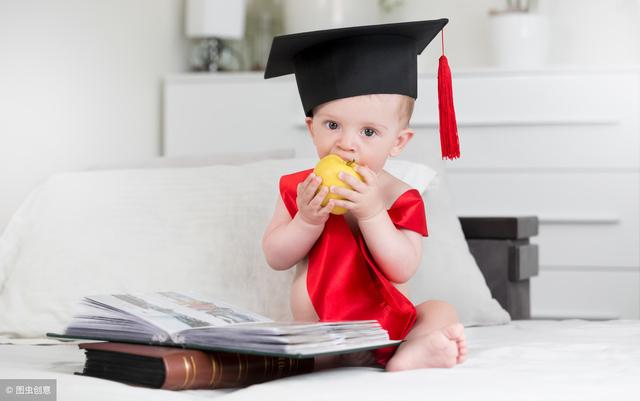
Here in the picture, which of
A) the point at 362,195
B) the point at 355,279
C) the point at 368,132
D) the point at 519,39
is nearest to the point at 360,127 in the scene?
the point at 368,132

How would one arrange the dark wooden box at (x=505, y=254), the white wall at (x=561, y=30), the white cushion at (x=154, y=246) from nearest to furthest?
the white cushion at (x=154, y=246), the dark wooden box at (x=505, y=254), the white wall at (x=561, y=30)

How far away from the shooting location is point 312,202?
4.20 ft

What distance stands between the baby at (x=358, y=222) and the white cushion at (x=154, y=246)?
0.91 ft

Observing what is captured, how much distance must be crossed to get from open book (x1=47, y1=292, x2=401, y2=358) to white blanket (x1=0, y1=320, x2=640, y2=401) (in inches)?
1.8

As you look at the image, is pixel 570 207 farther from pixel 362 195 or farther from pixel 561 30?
pixel 362 195

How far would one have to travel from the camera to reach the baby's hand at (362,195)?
1.26 metres

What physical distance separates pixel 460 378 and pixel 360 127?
1.36 feet

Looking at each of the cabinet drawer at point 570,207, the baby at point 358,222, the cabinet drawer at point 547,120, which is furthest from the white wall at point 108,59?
the baby at point 358,222

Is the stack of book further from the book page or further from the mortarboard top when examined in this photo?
the mortarboard top

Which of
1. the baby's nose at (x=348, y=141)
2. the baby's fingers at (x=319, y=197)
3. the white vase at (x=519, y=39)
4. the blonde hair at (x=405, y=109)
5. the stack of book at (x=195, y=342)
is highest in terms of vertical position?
the white vase at (x=519, y=39)

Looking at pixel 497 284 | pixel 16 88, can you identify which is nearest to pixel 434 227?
pixel 497 284

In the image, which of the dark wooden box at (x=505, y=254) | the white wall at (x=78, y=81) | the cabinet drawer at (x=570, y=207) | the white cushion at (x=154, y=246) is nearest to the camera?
the white cushion at (x=154, y=246)

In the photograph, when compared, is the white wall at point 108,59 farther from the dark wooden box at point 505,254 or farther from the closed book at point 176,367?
the closed book at point 176,367

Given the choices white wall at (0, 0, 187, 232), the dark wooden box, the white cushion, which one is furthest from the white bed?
white wall at (0, 0, 187, 232)
